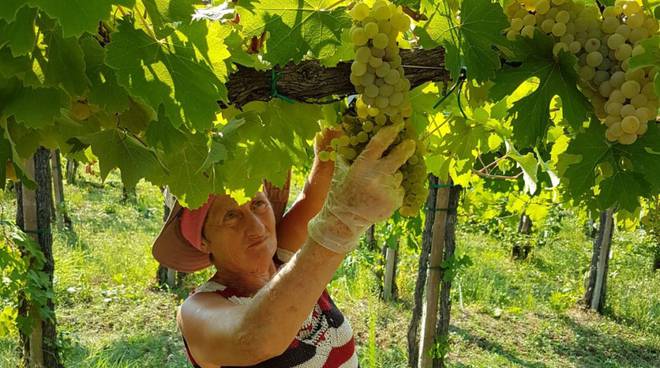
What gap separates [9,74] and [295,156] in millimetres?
824

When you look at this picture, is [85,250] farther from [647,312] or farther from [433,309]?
[647,312]

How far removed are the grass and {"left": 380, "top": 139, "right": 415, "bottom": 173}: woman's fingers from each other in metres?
4.01

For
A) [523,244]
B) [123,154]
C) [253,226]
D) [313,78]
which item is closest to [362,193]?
[313,78]

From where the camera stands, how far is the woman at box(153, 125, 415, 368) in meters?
1.38

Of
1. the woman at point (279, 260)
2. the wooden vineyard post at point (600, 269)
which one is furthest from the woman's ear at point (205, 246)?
the wooden vineyard post at point (600, 269)

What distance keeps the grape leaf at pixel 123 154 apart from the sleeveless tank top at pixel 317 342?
0.93 m

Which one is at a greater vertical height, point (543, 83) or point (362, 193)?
point (543, 83)

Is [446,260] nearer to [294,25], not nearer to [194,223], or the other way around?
[194,223]

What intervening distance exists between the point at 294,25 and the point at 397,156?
369 mm

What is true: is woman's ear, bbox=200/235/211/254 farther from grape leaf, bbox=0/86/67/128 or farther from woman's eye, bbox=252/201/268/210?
grape leaf, bbox=0/86/67/128

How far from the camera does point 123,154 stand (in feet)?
4.34

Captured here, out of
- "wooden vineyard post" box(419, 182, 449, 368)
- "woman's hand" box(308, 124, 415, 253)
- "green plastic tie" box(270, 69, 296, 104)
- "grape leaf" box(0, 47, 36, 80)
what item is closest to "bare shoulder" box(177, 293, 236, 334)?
"woman's hand" box(308, 124, 415, 253)

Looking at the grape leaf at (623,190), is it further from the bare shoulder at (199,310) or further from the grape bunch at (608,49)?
the bare shoulder at (199,310)

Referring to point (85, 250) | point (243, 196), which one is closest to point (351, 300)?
point (85, 250)
